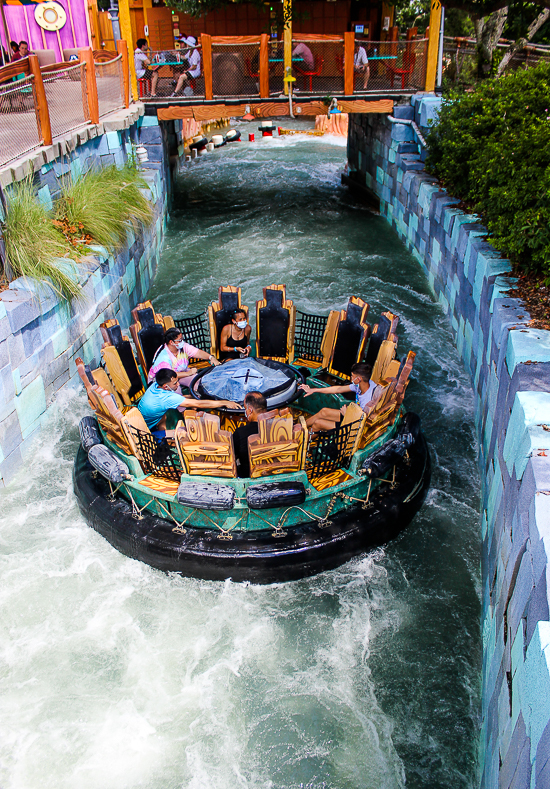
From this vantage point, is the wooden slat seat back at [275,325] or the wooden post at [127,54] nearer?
the wooden slat seat back at [275,325]

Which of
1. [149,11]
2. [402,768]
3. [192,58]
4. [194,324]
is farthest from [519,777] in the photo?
[149,11]

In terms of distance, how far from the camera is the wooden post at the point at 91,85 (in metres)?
10.4

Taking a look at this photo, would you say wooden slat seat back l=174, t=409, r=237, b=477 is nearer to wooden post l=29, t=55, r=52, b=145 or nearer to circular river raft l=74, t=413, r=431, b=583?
circular river raft l=74, t=413, r=431, b=583

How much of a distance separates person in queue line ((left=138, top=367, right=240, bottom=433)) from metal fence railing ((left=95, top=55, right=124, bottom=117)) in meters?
7.43

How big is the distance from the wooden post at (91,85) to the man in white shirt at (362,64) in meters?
6.10

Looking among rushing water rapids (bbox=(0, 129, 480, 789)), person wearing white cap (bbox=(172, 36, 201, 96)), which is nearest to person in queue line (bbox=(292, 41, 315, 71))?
person wearing white cap (bbox=(172, 36, 201, 96))

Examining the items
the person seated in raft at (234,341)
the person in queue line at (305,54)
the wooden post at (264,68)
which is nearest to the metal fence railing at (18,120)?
the person seated in raft at (234,341)

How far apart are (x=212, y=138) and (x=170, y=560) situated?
22.2m

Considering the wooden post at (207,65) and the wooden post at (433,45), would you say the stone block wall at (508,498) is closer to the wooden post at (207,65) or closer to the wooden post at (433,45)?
the wooden post at (433,45)

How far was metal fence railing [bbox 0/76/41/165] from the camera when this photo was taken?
798 centimetres

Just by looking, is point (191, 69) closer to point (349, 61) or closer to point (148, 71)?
point (148, 71)

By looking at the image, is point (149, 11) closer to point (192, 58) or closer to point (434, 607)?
point (192, 58)

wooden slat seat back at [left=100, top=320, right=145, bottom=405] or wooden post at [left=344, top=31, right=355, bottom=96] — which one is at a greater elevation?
wooden post at [left=344, top=31, right=355, bottom=96]

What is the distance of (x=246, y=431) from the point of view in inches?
215
